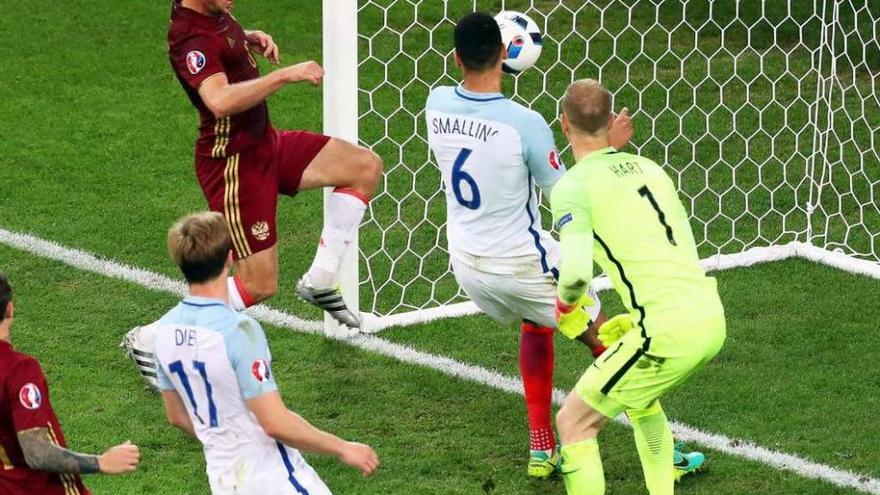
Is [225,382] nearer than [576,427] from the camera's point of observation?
Yes

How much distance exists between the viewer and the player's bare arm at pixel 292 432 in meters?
4.40

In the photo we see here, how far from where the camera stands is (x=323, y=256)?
274 inches

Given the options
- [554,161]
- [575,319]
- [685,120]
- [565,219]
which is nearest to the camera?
[565,219]

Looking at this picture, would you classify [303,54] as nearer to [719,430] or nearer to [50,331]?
[50,331]

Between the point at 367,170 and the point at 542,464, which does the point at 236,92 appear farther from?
the point at 542,464

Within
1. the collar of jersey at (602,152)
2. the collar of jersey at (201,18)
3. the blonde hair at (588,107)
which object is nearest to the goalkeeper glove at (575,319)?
the collar of jersey at (602,152)

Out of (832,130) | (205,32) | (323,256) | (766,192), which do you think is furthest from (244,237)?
(832,130)

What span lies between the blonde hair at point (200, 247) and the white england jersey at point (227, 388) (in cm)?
8

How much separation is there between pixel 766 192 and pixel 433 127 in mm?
3852

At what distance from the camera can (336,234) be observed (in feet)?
22.9

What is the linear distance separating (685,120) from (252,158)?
4206 mm

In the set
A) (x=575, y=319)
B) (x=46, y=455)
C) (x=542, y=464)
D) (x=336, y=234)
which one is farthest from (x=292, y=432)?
(x=336, y=234)

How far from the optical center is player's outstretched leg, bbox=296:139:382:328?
6.95 meters

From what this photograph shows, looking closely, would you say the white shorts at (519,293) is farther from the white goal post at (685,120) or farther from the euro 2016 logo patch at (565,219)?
the white goal post at (685,120)
